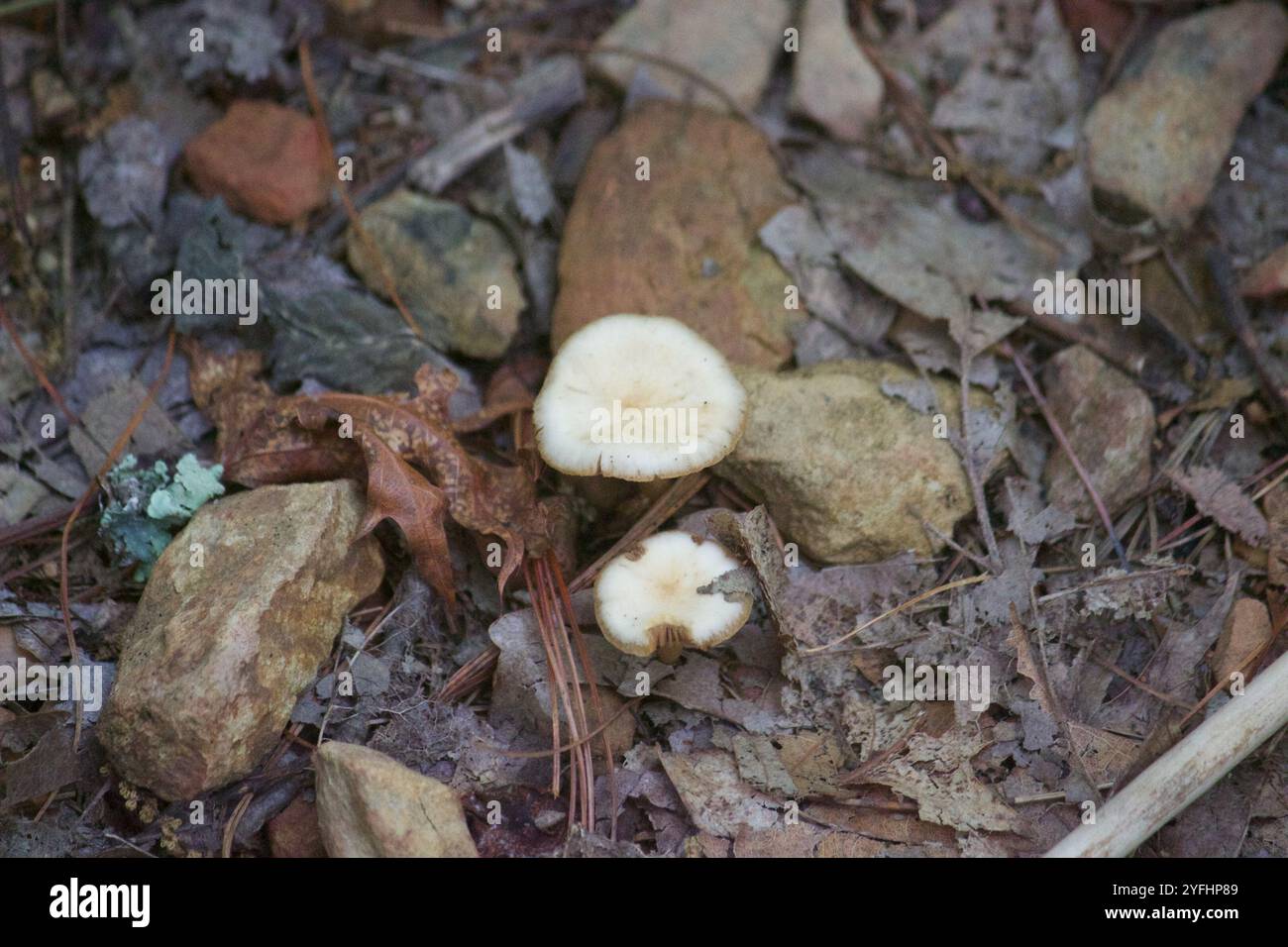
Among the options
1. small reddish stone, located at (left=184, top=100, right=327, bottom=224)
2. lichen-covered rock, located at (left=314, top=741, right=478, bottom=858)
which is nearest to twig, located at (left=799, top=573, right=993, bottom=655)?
lichen-covered rock, located at (left=314, top=741, right=478, bottom=858)

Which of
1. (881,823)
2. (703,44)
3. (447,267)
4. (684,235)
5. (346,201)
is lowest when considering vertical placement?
(881,823)

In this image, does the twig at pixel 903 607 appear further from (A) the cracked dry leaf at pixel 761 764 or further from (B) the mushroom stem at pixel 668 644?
(B) the mushroom stem at pixel 668 644

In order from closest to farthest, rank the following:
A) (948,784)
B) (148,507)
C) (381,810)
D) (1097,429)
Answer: (381,810), (948,784), (148,507), (1097,429)

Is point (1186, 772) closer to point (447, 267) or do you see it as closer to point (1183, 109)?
point (1183, 109)

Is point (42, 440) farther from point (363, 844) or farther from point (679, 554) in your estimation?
point (679, 554)

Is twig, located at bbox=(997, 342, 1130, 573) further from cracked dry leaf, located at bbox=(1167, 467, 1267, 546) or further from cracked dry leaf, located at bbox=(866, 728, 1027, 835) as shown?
cracked dry leaf, located at bbox=(866, 728, 1027, 835)

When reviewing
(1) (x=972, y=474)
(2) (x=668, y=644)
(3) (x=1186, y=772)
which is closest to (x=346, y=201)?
(2) (x=668, y=644)

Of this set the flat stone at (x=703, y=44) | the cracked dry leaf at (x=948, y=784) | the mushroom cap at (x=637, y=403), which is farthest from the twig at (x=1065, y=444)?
the flat stone at (x=703, y=44)
